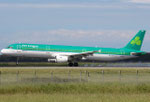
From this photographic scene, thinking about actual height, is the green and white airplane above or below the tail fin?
below

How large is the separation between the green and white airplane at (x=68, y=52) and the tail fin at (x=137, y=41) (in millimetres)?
1147

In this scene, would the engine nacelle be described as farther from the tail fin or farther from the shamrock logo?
the shamrock logo

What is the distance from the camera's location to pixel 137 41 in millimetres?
73375

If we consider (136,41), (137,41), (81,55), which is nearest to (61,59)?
(81,55)

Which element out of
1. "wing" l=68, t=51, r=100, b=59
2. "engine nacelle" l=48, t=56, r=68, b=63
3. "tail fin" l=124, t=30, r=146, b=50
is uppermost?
"tail fin" l=124, t=30, r=146, b=50

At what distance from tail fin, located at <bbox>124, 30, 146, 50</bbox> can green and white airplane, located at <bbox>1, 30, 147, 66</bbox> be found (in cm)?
115

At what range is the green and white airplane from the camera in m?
64.0

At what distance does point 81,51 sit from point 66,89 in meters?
Answer: 38.7

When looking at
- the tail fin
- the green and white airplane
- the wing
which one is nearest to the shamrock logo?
the tail fin

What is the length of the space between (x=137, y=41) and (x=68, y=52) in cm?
1521

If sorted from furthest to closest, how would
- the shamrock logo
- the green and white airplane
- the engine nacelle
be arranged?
the shamrock logo → the engine nacelle → the green and white airplane

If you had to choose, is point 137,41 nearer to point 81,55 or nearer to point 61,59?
point 81,55

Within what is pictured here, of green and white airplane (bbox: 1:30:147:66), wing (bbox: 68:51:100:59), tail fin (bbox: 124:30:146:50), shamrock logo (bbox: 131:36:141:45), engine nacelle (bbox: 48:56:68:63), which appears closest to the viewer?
green and white airplane (bbox: 1:30:147:66)
